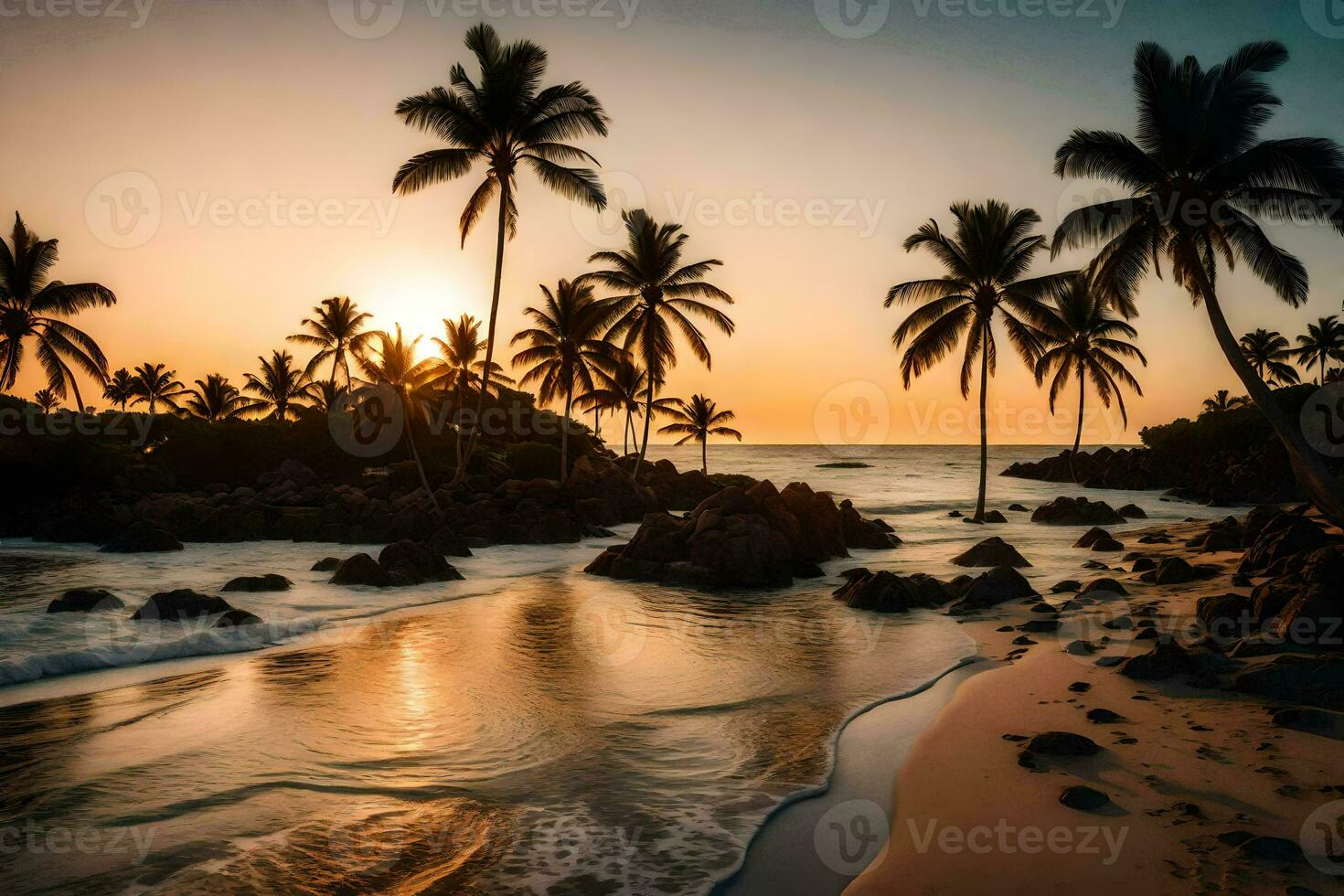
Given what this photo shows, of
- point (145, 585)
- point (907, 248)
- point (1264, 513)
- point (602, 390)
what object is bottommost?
point (145, 585)

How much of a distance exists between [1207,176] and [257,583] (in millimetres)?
21832

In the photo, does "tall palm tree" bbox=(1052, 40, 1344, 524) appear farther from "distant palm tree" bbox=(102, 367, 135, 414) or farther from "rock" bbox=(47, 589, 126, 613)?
"distant palm tree" bbox=(102, 367, 135, 414)

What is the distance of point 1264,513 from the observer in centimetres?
1655

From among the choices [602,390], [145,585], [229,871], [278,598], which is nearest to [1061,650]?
[229,871]

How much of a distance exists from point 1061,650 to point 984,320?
20.3 m

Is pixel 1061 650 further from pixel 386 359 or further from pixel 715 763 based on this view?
pixel 386 359

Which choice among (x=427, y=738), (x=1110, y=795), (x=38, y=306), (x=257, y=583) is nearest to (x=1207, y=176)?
(x=1110, y=795)

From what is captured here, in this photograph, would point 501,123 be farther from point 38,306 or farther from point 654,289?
point 38,306

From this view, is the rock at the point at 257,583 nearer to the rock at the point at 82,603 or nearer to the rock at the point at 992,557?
the rock at the point at 82,603

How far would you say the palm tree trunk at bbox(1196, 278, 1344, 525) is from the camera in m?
11.5

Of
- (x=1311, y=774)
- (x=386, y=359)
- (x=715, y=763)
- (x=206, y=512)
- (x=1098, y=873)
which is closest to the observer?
(x=1098, y=873)

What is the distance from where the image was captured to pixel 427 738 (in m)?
6.18

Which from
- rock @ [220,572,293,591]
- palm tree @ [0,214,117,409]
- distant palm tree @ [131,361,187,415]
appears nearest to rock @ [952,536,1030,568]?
rock @ [220,572,293,591]

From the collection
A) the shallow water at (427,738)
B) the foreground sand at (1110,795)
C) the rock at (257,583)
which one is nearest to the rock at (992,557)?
the shallow water at (427,738)
